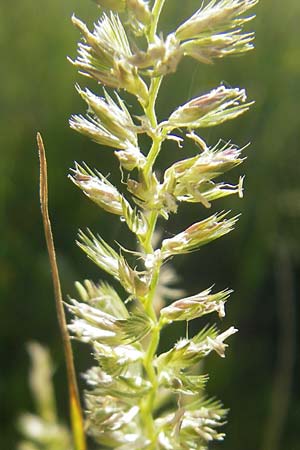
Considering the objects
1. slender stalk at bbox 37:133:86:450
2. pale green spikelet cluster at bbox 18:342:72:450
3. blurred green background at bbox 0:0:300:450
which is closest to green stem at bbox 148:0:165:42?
slender stalk at bbox 37:133:86:450

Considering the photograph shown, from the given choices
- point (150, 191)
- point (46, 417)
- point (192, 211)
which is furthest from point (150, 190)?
point (192, 211)

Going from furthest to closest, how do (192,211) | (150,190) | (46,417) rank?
(192,211), (46,417), (150,190)

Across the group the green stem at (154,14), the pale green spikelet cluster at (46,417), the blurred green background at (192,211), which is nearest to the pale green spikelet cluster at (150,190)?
the green stem at (154,14)

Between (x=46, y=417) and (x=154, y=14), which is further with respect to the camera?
(x=46, y=417)

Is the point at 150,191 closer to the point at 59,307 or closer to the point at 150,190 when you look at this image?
the point at 150,190

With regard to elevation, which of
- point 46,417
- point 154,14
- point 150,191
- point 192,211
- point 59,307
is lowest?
point 46,417

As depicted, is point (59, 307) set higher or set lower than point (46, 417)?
higher

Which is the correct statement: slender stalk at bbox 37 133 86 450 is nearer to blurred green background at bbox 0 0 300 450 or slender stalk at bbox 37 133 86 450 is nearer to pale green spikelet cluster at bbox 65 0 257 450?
pale green spikelet cluster at bbox 65 0 257 450

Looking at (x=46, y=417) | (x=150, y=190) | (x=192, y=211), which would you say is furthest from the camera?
(x=192, y=211)
